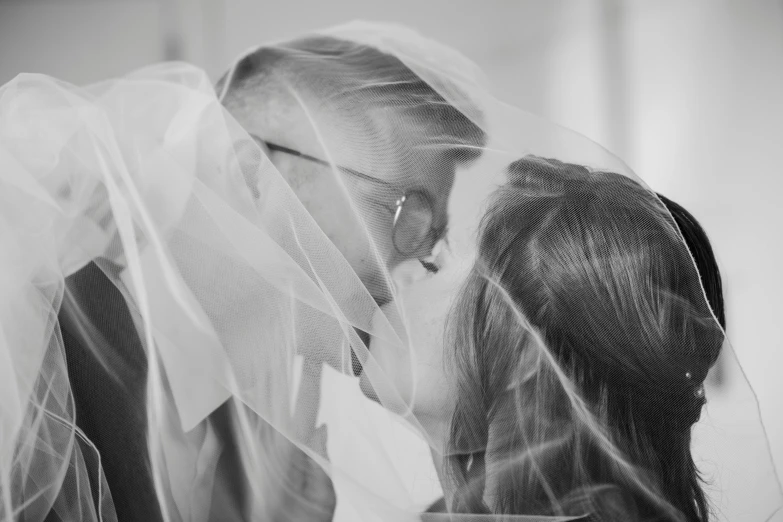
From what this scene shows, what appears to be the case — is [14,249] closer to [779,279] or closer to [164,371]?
[164,371]

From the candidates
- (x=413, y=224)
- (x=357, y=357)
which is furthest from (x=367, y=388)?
(x=413, y=224)

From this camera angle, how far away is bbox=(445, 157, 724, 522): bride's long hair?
16.2 inches

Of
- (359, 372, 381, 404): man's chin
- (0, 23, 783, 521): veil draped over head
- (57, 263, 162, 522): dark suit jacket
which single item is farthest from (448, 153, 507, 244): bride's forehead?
(57, 263, 162, 522): dark suit jacket

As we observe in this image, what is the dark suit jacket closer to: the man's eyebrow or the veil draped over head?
the veil draped over head

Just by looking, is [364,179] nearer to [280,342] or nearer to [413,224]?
[413,224]

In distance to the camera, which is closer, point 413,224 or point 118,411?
point 118,411

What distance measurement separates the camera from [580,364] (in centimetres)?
42

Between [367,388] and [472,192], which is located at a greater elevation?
[472,192]

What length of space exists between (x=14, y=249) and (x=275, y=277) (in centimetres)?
18

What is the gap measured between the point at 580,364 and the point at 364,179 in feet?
0.77

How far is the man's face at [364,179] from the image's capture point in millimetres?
474

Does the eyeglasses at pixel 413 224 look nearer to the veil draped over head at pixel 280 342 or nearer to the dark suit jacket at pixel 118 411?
the veil draped over head at pixel 280 342

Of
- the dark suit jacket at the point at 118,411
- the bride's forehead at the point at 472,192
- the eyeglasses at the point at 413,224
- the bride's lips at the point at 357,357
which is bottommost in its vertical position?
the dark suit jacket at the point at 118,411

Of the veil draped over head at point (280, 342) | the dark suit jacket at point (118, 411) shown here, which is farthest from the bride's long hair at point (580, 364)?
the dark suit jacket at point (118, 411)
